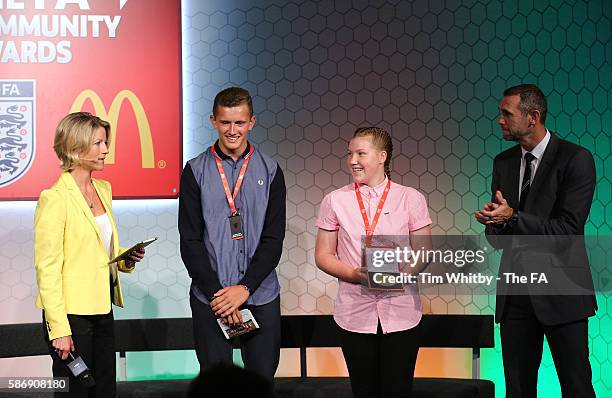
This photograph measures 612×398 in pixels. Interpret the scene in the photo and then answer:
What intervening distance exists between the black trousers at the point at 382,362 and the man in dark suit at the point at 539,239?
17.8 inches

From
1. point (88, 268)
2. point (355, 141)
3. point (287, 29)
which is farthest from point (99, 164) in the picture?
point (287, 29)

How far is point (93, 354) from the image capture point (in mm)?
3064

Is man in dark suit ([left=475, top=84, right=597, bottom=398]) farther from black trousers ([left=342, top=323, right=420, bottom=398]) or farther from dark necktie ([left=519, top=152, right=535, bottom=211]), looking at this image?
black trousers ([left=342, top=323, right=420, bottom=398])

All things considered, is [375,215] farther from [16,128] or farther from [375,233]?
[16,128]

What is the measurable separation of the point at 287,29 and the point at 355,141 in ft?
4.69

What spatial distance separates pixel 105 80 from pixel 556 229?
8.12 feet

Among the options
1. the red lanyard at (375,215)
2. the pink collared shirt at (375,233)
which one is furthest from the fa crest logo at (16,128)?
the red lanyard at (375,215)

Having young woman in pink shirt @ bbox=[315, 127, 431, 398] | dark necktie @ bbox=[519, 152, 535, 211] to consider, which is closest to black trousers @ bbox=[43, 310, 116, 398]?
young woman in pink shirt @ bbox=[315, 127, 431, 398]

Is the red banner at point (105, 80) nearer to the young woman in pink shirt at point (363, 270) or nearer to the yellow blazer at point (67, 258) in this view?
the yellow blazer at point (67, 258)

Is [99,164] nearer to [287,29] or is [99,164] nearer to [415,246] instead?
[415,246]

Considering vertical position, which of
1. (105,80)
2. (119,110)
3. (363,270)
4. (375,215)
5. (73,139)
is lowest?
(363,270)

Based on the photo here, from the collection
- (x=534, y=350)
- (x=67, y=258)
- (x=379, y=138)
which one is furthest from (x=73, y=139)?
(x=534, y=350)

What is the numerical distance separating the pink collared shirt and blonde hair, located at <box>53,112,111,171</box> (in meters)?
0.95

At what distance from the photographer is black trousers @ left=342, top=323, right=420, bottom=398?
10.0 feet
